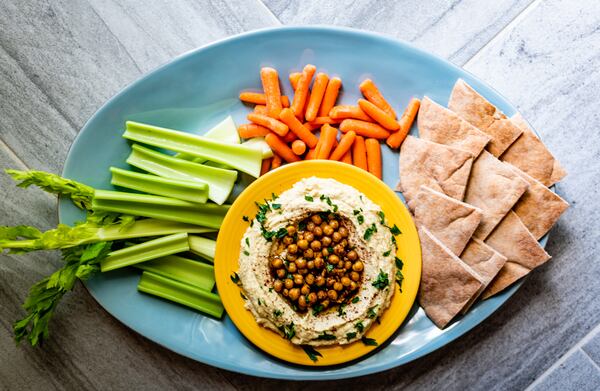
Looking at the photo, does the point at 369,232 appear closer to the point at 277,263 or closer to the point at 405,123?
the point at 277,263

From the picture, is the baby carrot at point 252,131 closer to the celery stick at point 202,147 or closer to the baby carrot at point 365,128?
the celery stick at point 202,147

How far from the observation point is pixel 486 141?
291 centimetres

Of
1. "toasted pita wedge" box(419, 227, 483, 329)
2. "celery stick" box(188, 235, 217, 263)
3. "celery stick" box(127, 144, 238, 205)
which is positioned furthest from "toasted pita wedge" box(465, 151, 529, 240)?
"celery stick" box(188, 235, 217, 263)

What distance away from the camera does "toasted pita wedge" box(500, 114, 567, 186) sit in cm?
296

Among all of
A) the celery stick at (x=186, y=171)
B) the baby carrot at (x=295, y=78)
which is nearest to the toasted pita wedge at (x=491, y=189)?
the baby carrot at (x=295, y=78)

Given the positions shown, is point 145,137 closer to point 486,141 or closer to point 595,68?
point 486,141

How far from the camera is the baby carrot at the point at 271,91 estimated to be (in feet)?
10.3

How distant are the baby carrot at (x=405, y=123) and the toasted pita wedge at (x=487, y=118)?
245 millimetres

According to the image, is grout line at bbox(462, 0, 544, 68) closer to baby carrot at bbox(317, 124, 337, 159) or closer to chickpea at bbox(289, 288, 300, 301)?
baby carrot at bbox(317, 124, 337, 159)

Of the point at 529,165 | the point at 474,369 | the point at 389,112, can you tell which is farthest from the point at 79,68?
the point at 474,369

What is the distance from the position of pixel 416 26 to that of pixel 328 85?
0.73 metres

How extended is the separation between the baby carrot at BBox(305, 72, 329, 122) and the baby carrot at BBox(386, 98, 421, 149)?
0.51m

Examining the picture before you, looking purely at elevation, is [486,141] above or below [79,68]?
below

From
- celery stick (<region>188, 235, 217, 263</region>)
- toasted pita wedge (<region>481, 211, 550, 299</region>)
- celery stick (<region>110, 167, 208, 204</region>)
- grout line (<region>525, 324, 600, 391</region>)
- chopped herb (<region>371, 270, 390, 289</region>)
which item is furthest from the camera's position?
grout line (<region>525, 324, 600, 391</region>)
